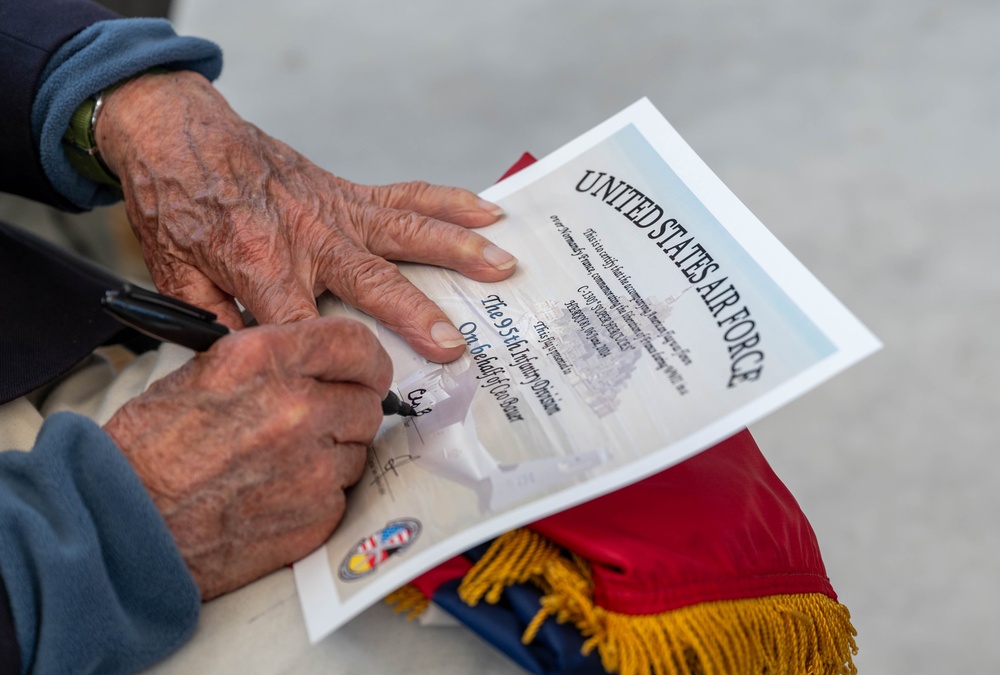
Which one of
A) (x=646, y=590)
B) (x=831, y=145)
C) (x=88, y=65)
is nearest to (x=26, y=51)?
(x=88, y=65)

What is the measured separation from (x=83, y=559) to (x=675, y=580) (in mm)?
365

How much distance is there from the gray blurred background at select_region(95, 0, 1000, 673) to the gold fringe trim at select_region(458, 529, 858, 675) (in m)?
0.70

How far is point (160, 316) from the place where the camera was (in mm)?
542

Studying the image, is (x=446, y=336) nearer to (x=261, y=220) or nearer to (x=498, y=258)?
(x=498, y=258)

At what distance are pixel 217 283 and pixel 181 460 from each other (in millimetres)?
256

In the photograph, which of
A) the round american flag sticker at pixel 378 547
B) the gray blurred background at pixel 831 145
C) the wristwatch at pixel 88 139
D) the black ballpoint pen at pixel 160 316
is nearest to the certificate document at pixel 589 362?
the round american flag sticker at pixel 378 547

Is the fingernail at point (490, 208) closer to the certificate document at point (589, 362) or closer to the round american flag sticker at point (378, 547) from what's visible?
the certificate document at point (589, 362)

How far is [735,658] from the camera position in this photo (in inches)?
22.0

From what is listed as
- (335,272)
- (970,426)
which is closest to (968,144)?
(970,426)

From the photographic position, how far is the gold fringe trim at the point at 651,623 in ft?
1.72

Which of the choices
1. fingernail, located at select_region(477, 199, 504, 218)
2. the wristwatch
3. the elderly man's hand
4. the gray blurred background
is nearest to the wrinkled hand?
the elderly man's hand

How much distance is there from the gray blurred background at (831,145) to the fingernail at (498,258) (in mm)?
825
